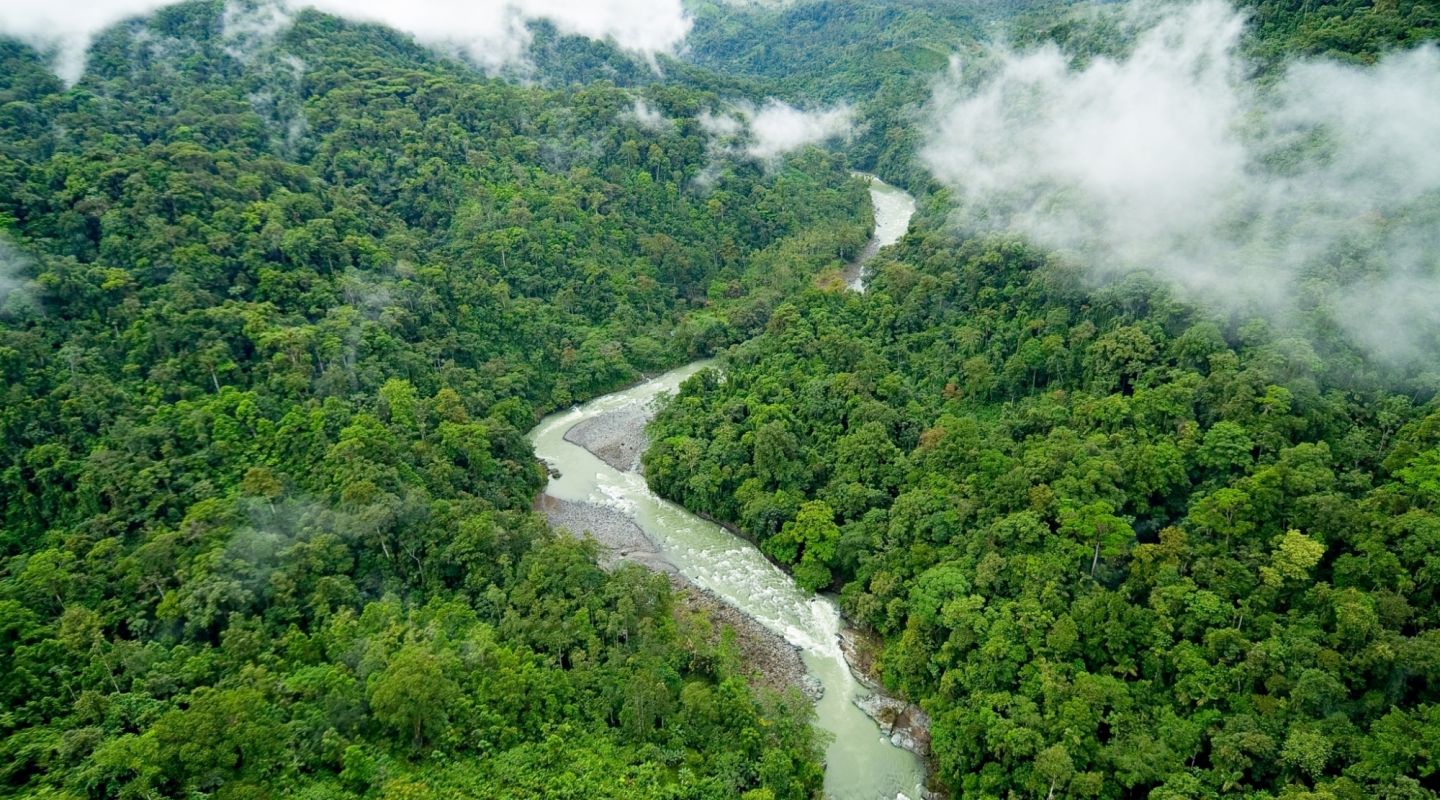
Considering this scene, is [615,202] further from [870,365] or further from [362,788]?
[362,788]

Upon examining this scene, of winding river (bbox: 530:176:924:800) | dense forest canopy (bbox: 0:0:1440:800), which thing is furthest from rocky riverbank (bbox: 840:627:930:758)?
dense forest canopy (bbox: 0:0:1440:800)

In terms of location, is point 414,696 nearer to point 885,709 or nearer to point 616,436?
point 885,709

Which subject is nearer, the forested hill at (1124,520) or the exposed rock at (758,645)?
the forested hill at (1124,520)

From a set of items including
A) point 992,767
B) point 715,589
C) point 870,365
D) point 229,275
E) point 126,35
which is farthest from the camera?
point 126,35

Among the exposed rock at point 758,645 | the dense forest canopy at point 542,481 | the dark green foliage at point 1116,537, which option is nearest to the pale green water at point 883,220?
the dense forest canopy at point 542,481

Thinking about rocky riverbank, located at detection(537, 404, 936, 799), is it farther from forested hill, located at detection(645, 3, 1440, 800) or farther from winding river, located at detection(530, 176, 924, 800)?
forested hill, located at detection(645, 3, 1440, 800)

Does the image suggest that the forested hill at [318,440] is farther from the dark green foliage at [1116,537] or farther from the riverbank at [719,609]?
the dark green foliage at [1116,537]

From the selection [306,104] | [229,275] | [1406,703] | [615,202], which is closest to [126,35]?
[306,104]
